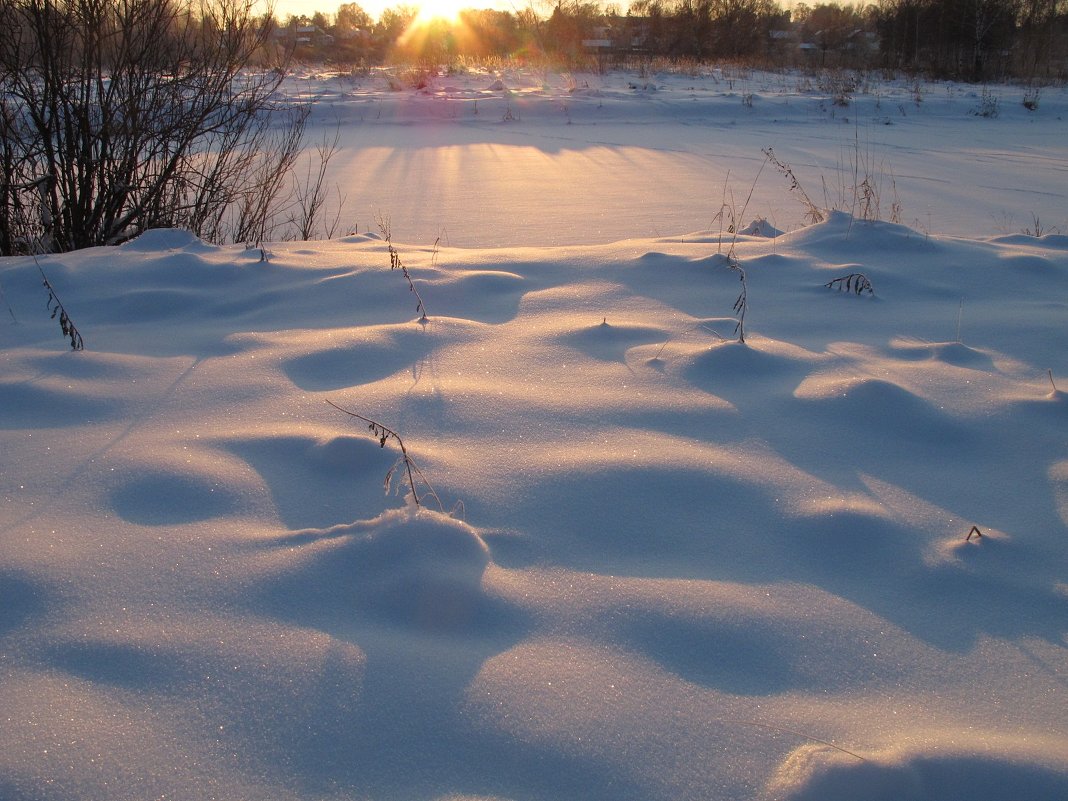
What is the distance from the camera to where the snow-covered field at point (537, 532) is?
0.94 meters

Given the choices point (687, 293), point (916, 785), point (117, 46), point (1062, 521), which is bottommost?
point (916, 785)

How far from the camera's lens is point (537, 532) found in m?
1.39

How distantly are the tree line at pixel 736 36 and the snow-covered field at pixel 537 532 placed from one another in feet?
51.9

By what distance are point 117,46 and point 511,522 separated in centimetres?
377

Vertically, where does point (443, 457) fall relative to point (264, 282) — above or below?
below

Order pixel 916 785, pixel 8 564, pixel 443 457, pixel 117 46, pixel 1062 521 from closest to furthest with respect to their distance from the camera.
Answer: pixel 916 785 < pixel 8 564 < pixel 1062 521 < pixel 443 457 < pixel 117 46

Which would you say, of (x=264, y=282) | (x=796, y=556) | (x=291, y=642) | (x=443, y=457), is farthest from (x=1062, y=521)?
(x=264, y=282)

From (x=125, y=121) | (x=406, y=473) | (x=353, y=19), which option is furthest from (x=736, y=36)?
(x=406, y=473)

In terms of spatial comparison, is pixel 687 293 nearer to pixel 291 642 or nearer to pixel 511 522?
pixel 511 522

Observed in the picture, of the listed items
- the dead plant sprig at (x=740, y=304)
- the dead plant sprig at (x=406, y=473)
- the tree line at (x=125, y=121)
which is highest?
the tree line at (x=125, y=121)

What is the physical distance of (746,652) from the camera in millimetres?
1112

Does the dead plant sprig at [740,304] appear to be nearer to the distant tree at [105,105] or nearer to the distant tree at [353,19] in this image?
the distant tree at [105,105]

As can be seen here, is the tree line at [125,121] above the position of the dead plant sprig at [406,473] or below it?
above

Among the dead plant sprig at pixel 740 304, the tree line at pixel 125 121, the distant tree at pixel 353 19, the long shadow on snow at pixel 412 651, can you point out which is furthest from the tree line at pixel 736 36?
the long shadow on snow at pixel 412 651
